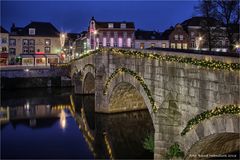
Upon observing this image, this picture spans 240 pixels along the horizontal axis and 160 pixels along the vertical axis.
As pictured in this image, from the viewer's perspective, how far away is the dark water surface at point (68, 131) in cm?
1856

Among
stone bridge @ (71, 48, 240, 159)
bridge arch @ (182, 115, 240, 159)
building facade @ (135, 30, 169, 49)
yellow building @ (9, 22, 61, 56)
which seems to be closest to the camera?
bridge arch @ (182, 115, 240, 159)

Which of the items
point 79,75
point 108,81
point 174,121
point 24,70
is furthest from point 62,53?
point 174,121

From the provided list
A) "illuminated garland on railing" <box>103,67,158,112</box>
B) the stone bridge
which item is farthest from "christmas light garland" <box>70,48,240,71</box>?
"illuminated garland on railing" <box>103,67,158,112</box>

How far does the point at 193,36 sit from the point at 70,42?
35.9 metres

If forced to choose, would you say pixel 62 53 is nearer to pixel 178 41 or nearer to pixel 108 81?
pixel 178 41

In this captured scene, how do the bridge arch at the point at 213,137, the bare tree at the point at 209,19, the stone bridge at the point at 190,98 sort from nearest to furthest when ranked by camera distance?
the bridge arch at the point at 213,137
the stone bridge at the point at 190,98
the bare tree at the point at 209,19

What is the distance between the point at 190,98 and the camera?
13.1 meters

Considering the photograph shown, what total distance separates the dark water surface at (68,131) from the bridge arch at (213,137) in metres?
4.47

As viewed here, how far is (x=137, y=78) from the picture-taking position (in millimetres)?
19078

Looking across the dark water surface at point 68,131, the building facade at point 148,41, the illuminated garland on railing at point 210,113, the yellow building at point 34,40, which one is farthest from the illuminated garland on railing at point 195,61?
the yellow building at point 34,40

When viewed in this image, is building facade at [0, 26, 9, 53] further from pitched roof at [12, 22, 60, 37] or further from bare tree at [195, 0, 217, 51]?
bare tree at [195, 0, 217, 51]

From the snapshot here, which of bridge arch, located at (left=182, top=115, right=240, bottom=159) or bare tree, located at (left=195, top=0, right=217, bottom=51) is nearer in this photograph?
bridge arch, located at (left=182, top=115, right=240, bottom=159)

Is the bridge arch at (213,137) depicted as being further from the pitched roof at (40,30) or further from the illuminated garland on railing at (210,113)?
the pitched roof at (40,30)

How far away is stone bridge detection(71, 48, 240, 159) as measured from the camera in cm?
1095
